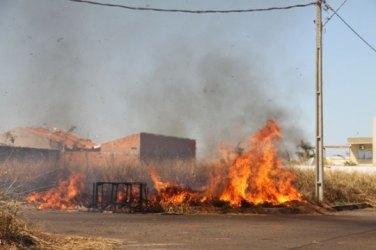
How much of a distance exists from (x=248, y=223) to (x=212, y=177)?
4.97 meters

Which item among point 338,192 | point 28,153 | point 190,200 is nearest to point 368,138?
point 338,192

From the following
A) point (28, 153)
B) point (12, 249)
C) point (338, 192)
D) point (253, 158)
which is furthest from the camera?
point (28, 153)

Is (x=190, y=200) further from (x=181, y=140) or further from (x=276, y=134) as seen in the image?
(x=181, y=140)

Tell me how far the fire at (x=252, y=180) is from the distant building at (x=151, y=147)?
13.3 feet

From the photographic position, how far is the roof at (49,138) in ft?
86.3

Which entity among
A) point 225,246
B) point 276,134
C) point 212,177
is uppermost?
point 276,134

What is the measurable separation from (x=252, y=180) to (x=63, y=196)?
22.2 feet

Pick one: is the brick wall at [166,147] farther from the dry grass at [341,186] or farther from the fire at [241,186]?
the dry grass at [341,186]

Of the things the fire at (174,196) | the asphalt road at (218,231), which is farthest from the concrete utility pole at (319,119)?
the fire at (174,196)

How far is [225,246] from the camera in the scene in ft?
29.7

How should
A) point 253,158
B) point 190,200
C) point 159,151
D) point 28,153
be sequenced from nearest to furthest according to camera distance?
1. point 190,200
2. point 253,158
3. point 159,151
4. point 28,153

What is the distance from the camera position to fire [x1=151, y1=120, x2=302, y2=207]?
1728cm

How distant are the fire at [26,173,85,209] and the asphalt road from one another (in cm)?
383

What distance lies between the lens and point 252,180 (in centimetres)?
1798
